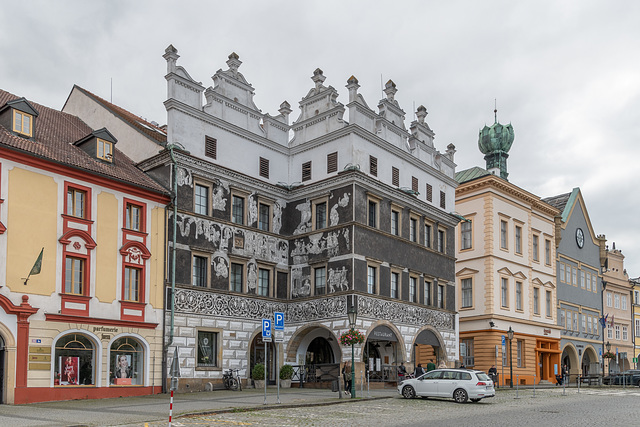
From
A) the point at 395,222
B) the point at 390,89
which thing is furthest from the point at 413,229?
the point at 390,89

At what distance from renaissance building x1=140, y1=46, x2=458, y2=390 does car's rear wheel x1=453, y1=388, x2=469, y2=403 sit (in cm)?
750

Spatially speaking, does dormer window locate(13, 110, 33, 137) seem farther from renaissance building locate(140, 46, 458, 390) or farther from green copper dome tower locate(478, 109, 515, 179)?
green copper dome tower locate(478, 109, 515, 179)

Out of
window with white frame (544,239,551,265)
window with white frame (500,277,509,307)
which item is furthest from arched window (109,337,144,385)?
window with white frame (544,239,551,265)

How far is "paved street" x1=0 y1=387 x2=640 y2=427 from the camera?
19.6 meters

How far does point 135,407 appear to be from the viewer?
24328 mm

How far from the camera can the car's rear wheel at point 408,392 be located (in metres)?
30.4

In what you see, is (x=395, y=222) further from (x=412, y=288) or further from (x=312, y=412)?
(x=312, y=412)

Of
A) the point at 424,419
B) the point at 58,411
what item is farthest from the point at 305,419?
the point at 58,411

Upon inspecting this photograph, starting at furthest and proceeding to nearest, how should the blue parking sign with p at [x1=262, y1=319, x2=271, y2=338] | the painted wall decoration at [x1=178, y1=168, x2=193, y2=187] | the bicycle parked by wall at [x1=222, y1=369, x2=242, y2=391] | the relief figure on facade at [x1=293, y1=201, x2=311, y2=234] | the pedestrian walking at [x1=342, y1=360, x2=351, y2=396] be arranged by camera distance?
the relief figure on facade at [x1=293, y1=201, x2=311, y2=234] → the painted wall decoration at [x1=178, y1=168, x2=193, y2=187] → the bicycle parked by wall at [x1=222, y1=369, x2=242, y2=391] → the pedestrian walking at [x1=342, y1=360, x2=351, y2=396] → the blue parking sign with p at [x1=262, y1=319, x2=271, y2=338]

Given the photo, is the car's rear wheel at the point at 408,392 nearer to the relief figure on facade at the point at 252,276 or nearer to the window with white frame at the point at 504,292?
the relief figure on facade at the point at 252,276

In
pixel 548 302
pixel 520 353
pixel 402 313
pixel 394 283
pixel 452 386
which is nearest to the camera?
pixel 452 386

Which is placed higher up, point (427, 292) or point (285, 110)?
point (285, 110)

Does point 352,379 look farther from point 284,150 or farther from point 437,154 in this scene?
point 437,154

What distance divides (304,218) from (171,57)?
1115 cm
